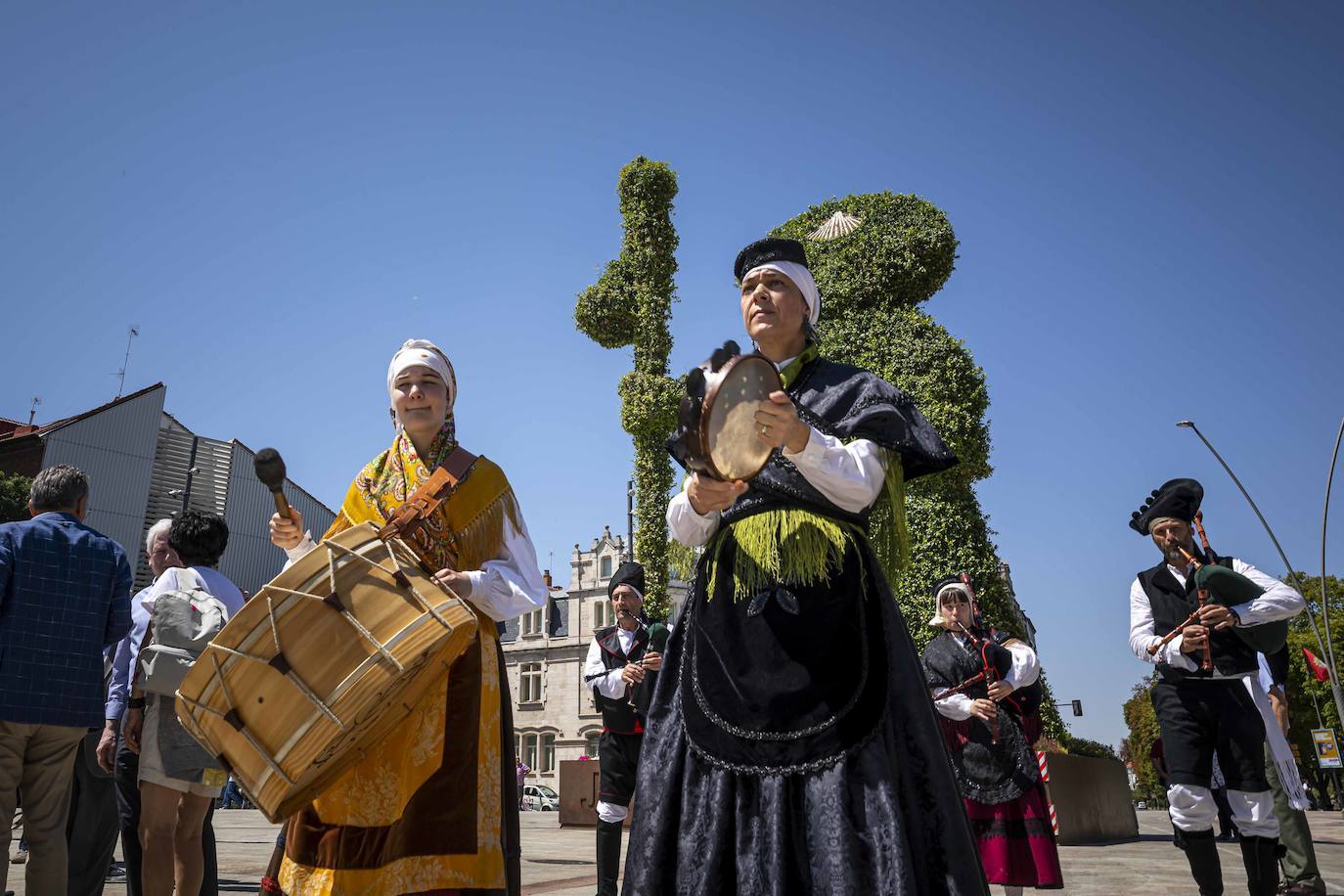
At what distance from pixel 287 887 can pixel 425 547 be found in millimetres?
1114

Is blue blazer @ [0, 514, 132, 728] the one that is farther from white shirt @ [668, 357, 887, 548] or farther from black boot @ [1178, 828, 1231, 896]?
black boot @ [1178, 828, 1231, 896]

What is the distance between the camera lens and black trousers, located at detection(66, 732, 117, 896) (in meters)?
4.37

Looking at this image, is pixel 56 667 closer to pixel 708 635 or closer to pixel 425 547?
pixel 425 547

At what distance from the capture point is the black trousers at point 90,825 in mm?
4367

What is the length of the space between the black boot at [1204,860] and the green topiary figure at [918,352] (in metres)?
6.73

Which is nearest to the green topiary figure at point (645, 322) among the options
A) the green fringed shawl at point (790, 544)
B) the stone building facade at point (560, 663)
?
the green fringed shawl at point (790, 544)

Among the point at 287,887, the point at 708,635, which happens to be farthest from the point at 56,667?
the point at 708,635

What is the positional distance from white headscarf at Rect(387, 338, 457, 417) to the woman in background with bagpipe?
321 cm

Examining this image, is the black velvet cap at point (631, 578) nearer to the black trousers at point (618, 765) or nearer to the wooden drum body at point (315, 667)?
the black trousers at point (618, 765)

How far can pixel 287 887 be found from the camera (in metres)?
2.75

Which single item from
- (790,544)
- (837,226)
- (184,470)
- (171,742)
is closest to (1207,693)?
(790,544)

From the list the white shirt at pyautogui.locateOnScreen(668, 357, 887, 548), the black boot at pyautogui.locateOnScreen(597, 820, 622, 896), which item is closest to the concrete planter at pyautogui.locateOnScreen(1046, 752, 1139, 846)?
the black boot at pyautogui.locateOnScreen(597, 820, 622, 896)

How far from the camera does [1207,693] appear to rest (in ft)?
16.0

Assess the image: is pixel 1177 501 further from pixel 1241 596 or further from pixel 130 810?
pixel 130 810
